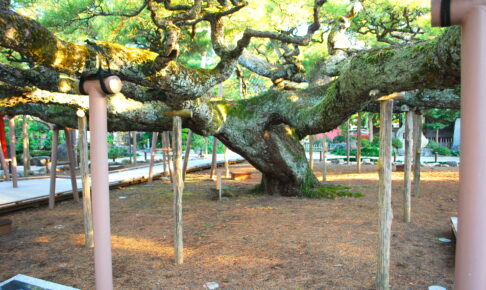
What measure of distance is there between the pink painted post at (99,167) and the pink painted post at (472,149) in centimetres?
203

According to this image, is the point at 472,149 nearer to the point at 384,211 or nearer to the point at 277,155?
the point at 384,211

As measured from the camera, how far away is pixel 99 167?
7.70ft

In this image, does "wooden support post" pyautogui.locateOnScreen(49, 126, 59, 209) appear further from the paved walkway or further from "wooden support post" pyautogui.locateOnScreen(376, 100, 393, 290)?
"wooden support post" pyautogui.locateOnScreen(376, 100, 393, 290)

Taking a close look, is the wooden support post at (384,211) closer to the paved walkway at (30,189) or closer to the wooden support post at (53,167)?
the wooden support post at (53,167)

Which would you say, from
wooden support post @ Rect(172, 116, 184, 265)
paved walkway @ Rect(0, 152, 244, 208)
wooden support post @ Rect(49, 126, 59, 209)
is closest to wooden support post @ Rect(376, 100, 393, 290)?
wooden support post @ Rect(172, 116, 184, 265)

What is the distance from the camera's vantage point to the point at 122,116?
692 centimetres

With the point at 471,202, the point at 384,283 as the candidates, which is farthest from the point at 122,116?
the point at 471,202

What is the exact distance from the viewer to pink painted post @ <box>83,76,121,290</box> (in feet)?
7.64

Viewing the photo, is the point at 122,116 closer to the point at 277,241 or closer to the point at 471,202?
the point at 277,241

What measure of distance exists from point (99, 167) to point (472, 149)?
214cm

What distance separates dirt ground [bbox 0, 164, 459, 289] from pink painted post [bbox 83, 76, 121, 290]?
156 centimetres

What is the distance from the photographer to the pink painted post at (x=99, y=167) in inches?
91.7

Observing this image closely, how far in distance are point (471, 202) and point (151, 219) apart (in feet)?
20.5

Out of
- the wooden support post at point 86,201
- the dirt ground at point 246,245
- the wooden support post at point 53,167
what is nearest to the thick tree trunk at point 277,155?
the dirt ground at point 246,245
